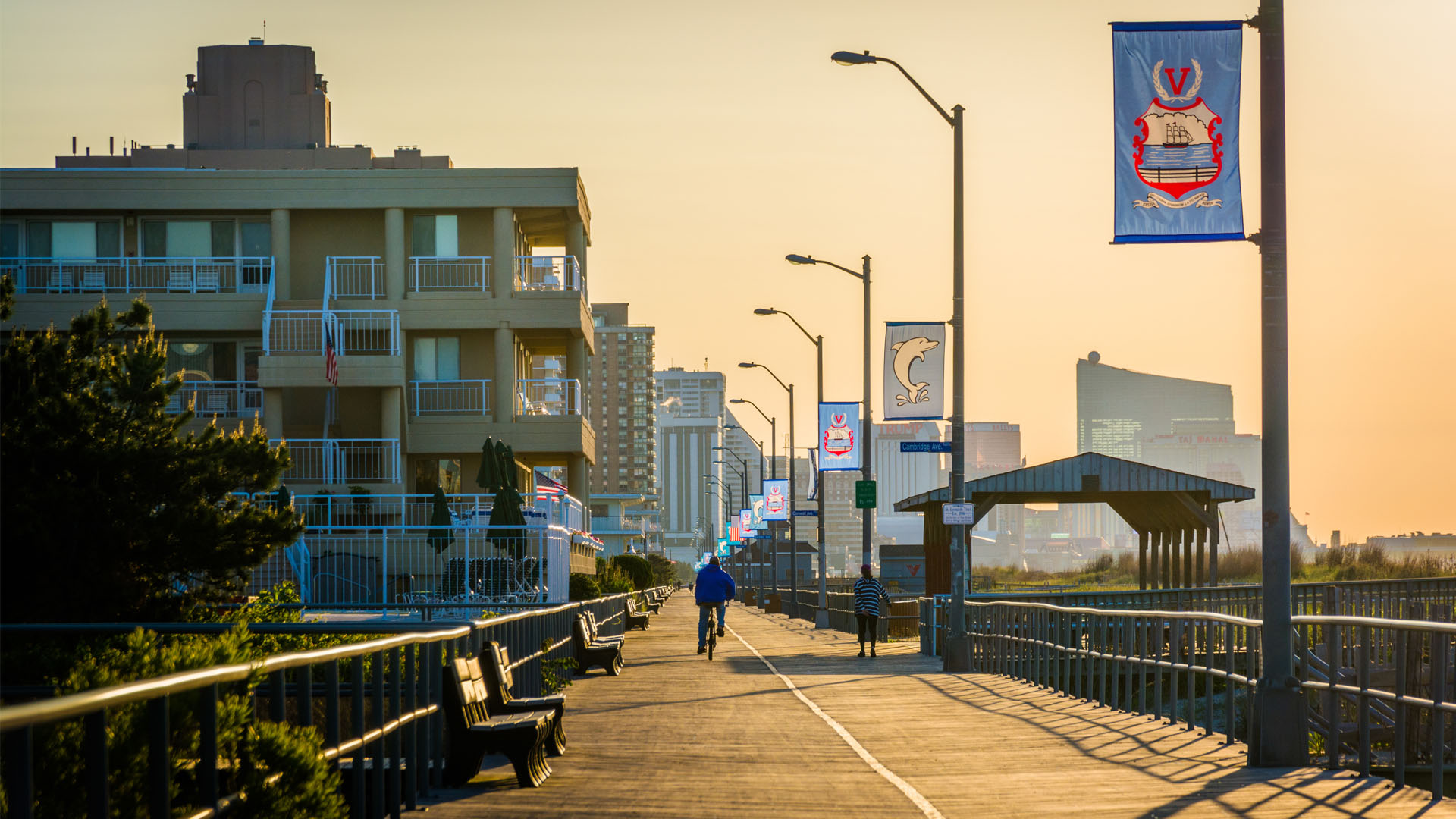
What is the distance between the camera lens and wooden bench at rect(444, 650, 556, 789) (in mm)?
11328

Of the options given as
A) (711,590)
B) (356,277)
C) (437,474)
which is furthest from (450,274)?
(711,590)

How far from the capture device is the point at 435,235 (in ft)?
165

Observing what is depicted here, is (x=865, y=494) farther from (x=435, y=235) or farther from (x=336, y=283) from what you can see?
(x=336, y=283)

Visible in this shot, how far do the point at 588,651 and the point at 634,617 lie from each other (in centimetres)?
2216

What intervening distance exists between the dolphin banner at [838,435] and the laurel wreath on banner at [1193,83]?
29.5m

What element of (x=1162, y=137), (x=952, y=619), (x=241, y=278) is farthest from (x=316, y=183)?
(x=1162, y=137)

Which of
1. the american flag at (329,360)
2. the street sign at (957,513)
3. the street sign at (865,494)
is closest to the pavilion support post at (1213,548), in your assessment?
the street sign at (865,494)

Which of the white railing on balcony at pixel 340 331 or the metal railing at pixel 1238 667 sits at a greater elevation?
the white railing on balcony at pixel 340 331

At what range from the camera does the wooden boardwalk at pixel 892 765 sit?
1064cm

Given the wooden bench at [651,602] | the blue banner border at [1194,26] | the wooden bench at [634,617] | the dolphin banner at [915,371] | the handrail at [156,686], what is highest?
the blue banner border at [1194,26]

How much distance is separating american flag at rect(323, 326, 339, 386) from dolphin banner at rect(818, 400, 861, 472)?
14.1 m

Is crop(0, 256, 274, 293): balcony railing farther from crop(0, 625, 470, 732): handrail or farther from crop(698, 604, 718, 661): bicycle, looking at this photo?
crop(0, 625, 470, 732): handrail

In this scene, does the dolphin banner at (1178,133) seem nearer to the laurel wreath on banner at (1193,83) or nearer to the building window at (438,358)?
the laurel wreath on banner at (1193,83)

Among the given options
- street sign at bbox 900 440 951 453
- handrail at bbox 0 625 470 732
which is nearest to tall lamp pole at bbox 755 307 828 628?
street sign at bbox 900 440 951 453
